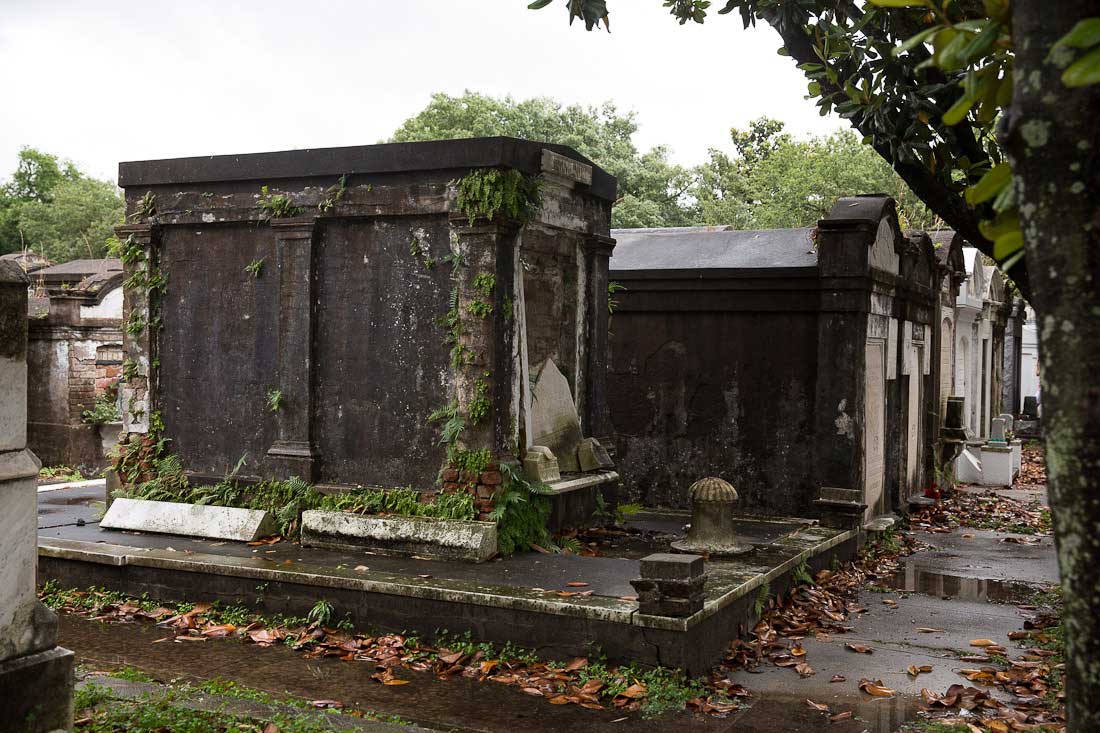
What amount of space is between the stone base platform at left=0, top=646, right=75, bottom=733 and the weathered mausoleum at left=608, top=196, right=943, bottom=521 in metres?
8.08

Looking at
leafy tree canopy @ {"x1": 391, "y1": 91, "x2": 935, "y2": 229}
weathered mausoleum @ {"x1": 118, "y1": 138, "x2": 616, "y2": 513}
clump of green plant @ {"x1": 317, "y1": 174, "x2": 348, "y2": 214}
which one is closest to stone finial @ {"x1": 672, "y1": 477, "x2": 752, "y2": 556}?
weathered mausoleum @ {"x1": 118, "y1": 138, "x2": 616, "y2": 513}

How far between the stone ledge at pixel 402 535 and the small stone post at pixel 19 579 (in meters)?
3.64

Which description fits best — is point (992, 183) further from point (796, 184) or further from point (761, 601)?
point (796, 184)

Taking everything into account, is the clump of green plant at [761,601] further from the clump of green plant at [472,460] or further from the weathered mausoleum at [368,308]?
the clump of green plant at [472,460]

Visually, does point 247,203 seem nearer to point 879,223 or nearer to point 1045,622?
point 879,223

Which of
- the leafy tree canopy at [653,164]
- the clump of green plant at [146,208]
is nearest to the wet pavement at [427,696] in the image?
the clump of green plant at [146,208]

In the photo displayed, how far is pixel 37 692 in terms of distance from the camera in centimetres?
475

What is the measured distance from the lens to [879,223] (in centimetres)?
1134

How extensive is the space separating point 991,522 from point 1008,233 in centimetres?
1206

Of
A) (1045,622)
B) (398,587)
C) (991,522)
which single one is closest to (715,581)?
→ (398,587)

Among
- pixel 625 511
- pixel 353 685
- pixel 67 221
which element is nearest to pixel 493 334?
pixel 353 685

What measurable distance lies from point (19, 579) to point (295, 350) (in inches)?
186

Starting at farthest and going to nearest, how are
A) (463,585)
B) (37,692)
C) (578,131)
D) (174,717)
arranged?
(578,131), (463,585), (174,717), (37,692)

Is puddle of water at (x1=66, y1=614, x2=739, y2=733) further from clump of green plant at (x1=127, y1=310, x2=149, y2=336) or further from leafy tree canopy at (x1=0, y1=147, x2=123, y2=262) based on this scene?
leafy tree canopy at (x1=0, y1=147, x2=123, y2=262)
